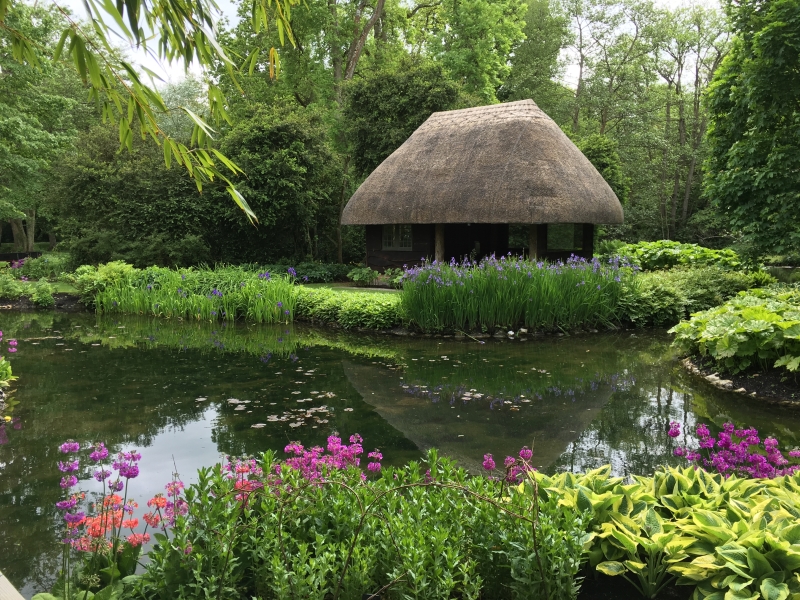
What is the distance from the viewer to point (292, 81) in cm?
2606

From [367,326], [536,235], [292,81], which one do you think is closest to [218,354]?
[367,326]

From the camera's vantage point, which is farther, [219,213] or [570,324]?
[219,213]

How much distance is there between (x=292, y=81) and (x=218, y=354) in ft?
63.5

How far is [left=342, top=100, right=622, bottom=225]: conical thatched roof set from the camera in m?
14.8

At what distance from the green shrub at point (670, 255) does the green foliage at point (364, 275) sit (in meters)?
6.37

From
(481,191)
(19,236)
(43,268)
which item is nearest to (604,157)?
(481,191)

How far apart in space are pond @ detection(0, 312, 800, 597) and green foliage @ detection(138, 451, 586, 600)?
4.39 feet

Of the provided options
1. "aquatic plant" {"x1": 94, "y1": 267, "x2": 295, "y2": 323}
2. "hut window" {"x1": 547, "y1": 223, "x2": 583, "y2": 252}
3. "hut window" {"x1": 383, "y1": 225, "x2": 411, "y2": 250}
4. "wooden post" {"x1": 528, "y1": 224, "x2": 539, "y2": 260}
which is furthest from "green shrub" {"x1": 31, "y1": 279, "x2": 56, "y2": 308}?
"hut window" {"x1": 547, "y1": 223, "x2": 583, "y2": 252}

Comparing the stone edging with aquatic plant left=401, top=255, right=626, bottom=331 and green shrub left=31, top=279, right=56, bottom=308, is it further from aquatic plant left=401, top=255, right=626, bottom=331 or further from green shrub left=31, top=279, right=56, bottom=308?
green shrub left=31, top=279, right=56, bottom=308

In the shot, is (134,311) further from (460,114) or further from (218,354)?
(460,114)

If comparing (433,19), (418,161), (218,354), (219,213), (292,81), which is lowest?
(218,354)

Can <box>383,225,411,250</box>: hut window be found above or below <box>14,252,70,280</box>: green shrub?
above

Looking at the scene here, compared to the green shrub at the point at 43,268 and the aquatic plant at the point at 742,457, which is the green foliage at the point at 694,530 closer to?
the aquatic plant at the point at 742,457

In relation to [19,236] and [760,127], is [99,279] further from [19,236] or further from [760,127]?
[19,236]
